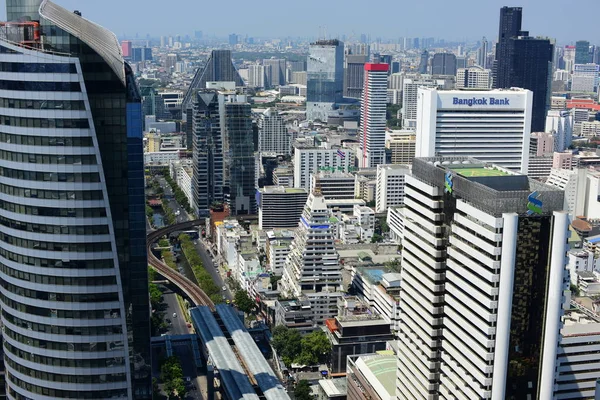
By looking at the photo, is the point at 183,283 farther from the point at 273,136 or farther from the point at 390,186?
the point at 273,136

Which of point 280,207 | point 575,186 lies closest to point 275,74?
point 575,186

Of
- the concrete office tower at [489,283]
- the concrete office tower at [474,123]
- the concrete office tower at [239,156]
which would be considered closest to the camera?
the concrete office tower at [489,283]

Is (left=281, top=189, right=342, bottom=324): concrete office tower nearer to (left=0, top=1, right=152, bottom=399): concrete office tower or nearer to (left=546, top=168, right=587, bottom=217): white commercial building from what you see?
(left=0, top=1, right=152, bottom=399): concrete office tower

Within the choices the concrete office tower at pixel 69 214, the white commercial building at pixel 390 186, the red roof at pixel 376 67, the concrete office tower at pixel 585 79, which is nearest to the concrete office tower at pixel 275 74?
the concrete office tower at pixel 585 79

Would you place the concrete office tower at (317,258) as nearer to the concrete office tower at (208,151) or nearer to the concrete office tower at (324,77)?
the concrete office tower at (208,151)

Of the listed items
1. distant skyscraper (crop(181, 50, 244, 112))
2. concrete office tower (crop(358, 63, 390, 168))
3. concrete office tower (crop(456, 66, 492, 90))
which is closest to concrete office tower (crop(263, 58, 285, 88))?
concrete office tower (crop(456, 66, 492, 90))

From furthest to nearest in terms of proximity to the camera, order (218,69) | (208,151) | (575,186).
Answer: (218,69) < (575,186) < (208,151)

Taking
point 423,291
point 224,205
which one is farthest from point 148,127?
point 423,291
